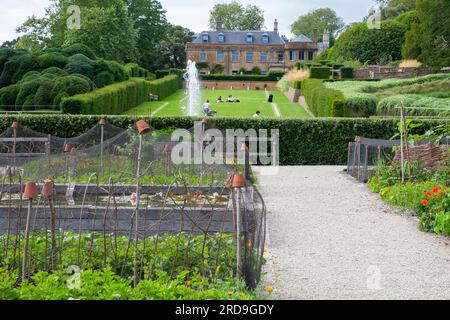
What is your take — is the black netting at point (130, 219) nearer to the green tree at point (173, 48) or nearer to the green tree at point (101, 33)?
the green tree at point (101, 33)

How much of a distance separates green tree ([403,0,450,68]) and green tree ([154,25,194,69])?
30.8 meters

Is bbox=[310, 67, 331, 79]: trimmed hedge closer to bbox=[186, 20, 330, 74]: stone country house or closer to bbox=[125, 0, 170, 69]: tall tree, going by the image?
bbox=[125, 0, 170, 69]: tall tree

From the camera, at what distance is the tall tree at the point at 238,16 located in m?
84.6

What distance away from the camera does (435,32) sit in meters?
40.1

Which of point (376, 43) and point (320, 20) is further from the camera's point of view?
point (320, 20)

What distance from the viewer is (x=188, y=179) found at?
1190 centimetres

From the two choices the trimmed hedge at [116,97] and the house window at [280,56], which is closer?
the trimmed hedge at [116,97]

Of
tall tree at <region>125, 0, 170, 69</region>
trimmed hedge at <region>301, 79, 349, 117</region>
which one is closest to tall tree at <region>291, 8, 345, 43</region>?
tall tree at <region>125, 0, 170, 69</region>

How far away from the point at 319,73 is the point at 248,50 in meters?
29.6

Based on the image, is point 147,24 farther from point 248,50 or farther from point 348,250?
point 348,250

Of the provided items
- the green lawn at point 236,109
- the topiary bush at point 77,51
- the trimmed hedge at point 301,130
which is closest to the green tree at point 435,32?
the green lawn at point 236,109

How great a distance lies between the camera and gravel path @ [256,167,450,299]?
663cm

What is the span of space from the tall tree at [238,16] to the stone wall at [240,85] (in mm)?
28900

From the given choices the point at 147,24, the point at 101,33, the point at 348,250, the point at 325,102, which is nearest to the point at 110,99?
the point at 325,102
